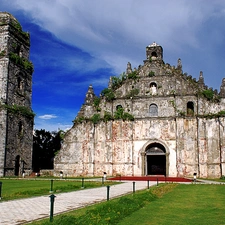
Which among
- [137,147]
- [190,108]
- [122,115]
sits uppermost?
[190,108]

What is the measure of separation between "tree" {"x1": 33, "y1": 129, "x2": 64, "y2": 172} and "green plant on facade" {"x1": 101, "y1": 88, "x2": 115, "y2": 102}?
67.0ft

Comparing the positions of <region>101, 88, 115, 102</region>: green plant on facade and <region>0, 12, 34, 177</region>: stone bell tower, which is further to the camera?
<region>101, 88, 115, 102</region>: green plant on facade

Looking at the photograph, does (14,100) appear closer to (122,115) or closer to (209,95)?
(122,115)

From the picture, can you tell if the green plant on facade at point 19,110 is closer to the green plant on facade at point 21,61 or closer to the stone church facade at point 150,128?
the green plant on facade at point 21,61

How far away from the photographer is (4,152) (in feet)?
121

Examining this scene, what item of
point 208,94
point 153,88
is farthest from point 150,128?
point 208,94

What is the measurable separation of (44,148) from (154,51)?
28190 millimetres

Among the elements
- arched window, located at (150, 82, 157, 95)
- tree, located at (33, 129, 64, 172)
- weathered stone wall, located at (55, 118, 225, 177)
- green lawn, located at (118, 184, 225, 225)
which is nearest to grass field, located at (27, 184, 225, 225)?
green lawn, located at (118, 184, 225, 225)

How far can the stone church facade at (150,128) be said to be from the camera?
36531 mm

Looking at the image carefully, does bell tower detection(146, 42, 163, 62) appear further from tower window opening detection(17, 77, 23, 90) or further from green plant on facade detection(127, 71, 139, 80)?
tower window opening detection(17, 77, 23, 90)

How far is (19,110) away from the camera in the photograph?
4034 centimetres

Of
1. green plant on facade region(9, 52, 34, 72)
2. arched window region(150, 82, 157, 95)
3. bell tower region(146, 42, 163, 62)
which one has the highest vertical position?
bell tower region(146, 42, 163, 62)

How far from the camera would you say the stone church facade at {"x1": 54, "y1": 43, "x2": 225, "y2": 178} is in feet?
120

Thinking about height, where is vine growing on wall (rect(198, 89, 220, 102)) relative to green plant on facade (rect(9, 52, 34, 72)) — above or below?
below
